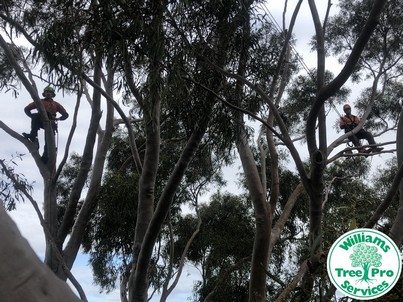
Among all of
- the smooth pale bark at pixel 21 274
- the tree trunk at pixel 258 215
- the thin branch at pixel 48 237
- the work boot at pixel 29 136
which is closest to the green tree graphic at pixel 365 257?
the smooth pale bark at pixel 21 274

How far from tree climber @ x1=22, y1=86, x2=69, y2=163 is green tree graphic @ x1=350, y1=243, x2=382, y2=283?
17.5 ft

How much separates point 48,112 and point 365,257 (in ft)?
18.2

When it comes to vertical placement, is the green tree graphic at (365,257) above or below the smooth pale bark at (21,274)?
above

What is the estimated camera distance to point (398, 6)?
830 centimetres

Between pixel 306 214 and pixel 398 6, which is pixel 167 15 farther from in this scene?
pixel 306 214

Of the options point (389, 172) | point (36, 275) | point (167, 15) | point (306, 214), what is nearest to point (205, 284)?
point (306, 214)

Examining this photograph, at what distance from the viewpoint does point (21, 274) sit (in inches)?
34.0

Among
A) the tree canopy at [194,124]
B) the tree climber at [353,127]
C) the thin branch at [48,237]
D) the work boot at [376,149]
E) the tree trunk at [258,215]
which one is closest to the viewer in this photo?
the tree canopy at [194,124]

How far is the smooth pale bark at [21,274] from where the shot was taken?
842 mm

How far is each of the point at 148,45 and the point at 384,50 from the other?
5.29 metres

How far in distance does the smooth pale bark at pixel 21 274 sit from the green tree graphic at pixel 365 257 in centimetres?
128

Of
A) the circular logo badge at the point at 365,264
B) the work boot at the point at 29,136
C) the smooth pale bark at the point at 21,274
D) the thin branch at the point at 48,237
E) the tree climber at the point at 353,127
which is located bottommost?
the smooth pale bark at the point at 21,274

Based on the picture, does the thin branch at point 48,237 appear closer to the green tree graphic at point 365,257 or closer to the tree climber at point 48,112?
the tree climber at point 48,112

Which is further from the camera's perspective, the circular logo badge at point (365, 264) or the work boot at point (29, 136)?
the work boot at point (29, 136)
